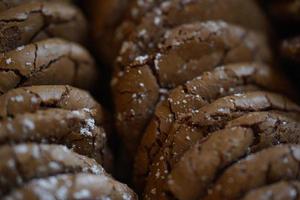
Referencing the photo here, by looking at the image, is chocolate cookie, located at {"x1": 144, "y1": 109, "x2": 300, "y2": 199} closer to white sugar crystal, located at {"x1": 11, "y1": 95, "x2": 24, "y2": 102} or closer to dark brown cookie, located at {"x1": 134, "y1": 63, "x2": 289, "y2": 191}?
dark brown cookie, located at {"x1": 134, "y1": 63, "x2": 289, "y2": 191}

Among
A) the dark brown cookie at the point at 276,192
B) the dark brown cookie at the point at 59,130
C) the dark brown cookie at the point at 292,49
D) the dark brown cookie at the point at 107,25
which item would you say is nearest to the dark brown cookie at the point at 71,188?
the dark brown cookie at the point at 59,130

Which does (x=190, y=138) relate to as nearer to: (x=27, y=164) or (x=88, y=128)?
(x=88, y=128)

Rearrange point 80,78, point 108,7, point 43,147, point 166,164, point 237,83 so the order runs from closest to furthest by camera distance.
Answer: point 43,147 < point 166,164 < point 237,83 < point 80,78 < point 108,7

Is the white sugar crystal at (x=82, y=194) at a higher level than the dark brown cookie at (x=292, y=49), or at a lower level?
lower

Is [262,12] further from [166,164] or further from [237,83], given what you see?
[166,164]

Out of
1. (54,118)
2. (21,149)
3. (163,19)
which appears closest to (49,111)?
(54,118)

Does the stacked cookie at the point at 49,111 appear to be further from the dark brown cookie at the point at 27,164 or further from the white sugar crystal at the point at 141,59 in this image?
the white sugar crystal at the point at 141,59

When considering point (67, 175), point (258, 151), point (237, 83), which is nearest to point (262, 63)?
point (237, 83)
